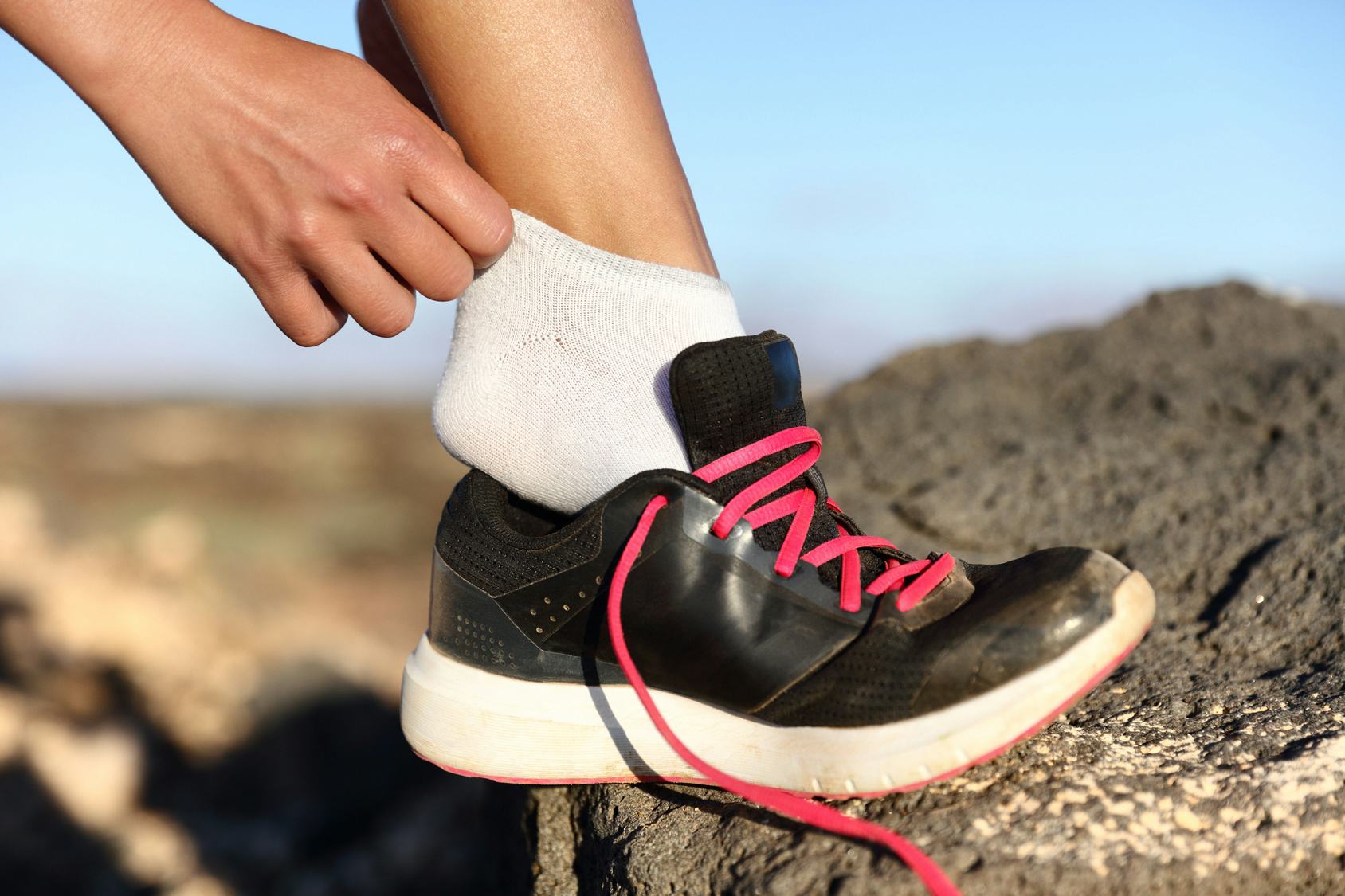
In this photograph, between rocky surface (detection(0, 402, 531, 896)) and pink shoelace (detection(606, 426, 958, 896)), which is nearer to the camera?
pink shoelace (detection(606, 426, 958, 896))

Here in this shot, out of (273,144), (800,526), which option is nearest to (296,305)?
(273,144)

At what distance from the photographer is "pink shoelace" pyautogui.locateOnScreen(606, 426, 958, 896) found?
1.14 meters

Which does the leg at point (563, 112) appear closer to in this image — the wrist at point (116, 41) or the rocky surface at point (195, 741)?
the wrist at point (116, 41)

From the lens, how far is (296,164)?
1209 millimetres

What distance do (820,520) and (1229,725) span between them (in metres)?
0.58

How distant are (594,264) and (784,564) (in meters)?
0.47

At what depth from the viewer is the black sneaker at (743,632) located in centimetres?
112

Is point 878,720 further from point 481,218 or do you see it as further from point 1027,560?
point 481,218

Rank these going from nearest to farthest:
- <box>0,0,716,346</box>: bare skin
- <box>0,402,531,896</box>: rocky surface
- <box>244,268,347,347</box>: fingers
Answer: <box>0,0,716,346</box>: bare skin
<box>244,268,347,347</box>: fingers
<box>0,402,531,896</box>: rocky surface

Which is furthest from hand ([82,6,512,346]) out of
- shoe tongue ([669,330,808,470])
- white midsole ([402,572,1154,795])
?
white midsole ([402,572,1154,795])

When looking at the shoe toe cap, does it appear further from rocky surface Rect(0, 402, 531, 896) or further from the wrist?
the wrist

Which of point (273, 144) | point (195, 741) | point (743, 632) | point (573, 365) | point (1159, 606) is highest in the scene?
point (273, 144)

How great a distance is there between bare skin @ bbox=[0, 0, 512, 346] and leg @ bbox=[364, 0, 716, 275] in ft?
0.20

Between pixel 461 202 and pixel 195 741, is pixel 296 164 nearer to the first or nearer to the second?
pixel 461 202
